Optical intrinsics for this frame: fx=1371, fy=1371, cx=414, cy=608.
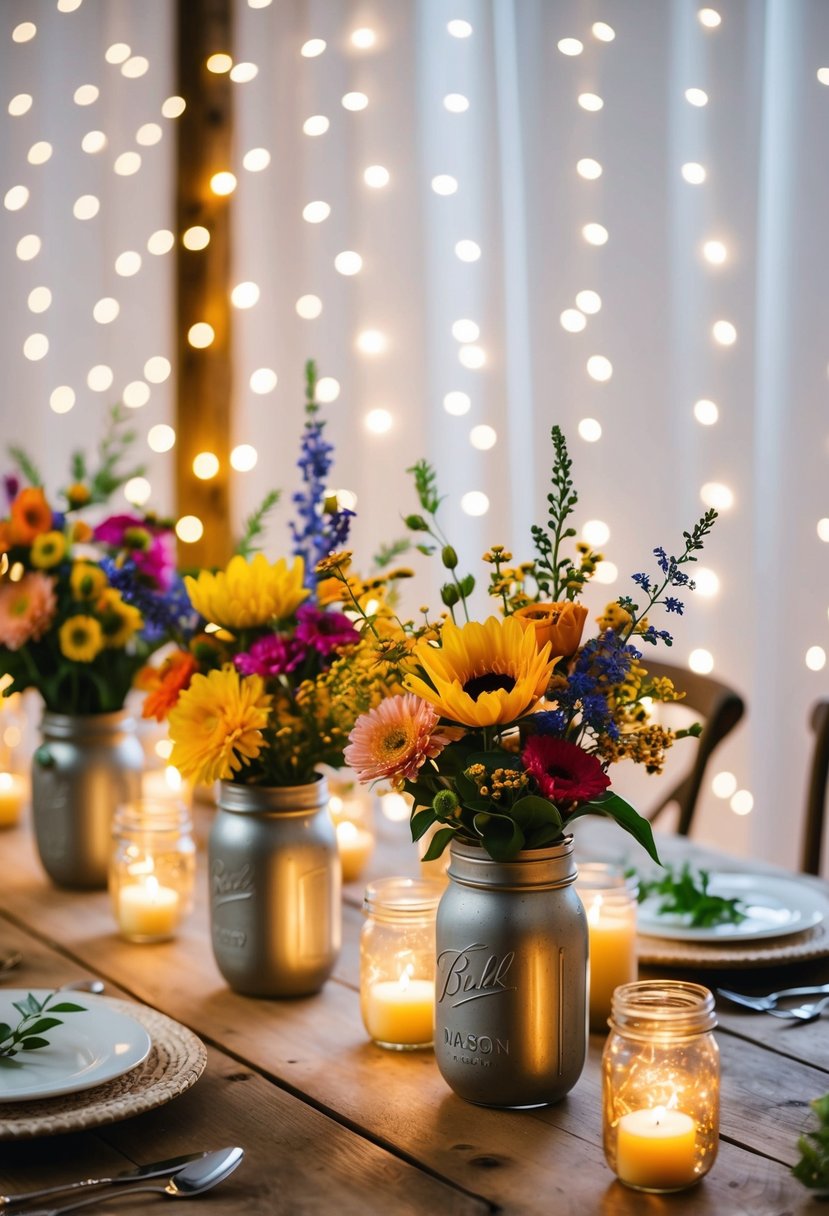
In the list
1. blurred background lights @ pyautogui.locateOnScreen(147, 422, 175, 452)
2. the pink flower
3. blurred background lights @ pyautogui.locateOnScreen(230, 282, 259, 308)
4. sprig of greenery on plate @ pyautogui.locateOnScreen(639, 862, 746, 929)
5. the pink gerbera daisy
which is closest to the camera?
the pink gerbera daisy

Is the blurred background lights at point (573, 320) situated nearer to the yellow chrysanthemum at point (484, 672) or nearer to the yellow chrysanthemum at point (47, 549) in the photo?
the yellow chrysanthemum at point (47, 549)

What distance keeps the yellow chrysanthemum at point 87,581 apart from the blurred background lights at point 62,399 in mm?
1548

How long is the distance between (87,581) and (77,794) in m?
0.24

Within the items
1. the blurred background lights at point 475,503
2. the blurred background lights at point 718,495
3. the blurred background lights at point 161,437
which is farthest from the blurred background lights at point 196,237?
the blurred background lights at point 718,495

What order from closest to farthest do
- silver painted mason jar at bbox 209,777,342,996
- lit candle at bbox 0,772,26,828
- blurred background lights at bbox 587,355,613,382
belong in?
silver painted mason jar at bbox 209,777,342,996 < lit candle at bbox 0,772,26,828 < blurred background lights at bbox 587,355,613,382

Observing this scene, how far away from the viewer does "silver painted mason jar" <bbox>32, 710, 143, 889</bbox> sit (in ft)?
5.06

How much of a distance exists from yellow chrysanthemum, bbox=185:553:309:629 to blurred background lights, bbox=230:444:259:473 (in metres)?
1.70

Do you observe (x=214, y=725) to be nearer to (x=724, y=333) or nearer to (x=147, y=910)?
(x=147, y=910)

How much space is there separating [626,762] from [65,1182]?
5.66ft

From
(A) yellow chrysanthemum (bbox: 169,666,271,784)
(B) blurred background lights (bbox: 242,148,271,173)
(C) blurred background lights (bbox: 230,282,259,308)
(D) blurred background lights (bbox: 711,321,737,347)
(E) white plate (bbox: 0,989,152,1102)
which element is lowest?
(E) white plate (bbox: 0,989,152,1102)

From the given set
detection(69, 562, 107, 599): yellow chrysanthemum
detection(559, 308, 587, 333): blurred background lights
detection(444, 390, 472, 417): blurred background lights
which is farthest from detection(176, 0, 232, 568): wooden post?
detection(69, 562, 107, 599): yellow chrysanthemum

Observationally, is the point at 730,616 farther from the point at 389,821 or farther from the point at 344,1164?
the point at 344,1164

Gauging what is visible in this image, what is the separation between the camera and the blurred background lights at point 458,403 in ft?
8.20

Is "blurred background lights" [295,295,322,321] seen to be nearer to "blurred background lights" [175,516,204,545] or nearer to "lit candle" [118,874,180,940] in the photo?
"blurred background lights" [175,516,204,545]
